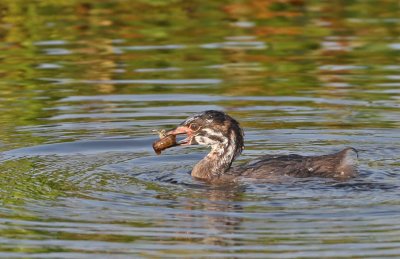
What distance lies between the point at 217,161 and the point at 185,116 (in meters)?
2.38

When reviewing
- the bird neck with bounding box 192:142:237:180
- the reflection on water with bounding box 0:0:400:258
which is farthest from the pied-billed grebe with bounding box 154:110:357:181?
the reflection on water with bounding box 0:0:400:258

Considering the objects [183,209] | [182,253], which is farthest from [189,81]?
[182,253]

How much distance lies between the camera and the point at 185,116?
1520 centimetres

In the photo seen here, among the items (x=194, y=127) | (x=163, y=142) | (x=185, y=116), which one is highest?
(x=194, y=127)

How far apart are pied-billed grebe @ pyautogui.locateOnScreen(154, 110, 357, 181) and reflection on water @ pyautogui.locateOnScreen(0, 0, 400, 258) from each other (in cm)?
20

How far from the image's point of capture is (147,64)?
1812cm

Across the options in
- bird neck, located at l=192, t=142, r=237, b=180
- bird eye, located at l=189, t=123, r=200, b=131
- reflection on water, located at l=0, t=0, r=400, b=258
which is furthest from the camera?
bird eye, located at l=189, t=123, r=200, b=131

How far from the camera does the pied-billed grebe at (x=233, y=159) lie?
12219mm

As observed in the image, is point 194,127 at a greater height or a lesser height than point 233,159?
greater

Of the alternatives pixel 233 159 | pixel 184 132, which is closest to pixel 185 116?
pixel 184 132

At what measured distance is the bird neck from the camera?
41.7 ft

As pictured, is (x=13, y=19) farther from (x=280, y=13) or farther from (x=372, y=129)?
(x=372, y=129)

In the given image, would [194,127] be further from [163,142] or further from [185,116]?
[185,116]

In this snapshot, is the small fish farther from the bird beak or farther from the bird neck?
the bird neck
